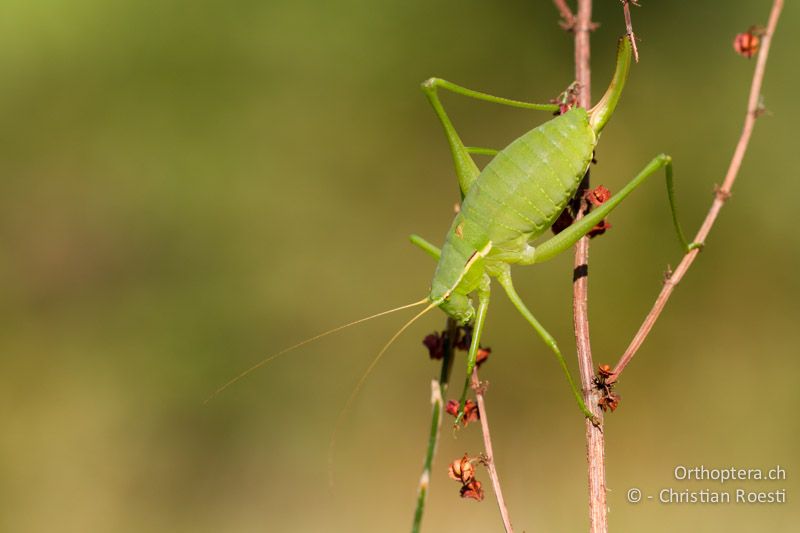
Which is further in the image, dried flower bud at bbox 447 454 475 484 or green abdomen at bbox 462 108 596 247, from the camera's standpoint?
green abdomen at bbox 462 108 596 247

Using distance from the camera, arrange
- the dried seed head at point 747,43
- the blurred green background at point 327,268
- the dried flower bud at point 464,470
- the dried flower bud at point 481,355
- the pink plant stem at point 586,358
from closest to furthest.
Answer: the pink plant stem at point 586,358 → the dried seed head at point 747,43 → the dried flower bud at point 464,470 → the dried flower bud at point 481,355 → the blurred green background at point 327,268

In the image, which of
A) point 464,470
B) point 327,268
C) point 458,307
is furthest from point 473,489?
point 327,268

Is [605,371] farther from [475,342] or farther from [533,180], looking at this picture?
[533,180]

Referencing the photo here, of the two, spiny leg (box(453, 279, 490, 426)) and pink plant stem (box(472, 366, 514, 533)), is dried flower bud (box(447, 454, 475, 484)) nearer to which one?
pink plant stem (box(472, 366, 514, 533))

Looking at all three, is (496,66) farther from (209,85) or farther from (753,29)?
(753,29)

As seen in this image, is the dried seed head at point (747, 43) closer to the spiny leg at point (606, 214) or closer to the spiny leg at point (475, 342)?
the spiny leg at point (606, 214)

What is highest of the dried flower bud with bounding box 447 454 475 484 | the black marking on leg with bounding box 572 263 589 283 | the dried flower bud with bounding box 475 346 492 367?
the black marking on leg with bounding box 572 263 589 283

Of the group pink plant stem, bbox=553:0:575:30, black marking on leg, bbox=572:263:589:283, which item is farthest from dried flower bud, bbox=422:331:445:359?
pink plant stem, bbox=553:0:575:30

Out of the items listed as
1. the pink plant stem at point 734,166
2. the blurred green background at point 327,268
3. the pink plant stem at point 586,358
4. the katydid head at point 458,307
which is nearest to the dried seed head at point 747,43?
the pink plant stem at point 734,166
